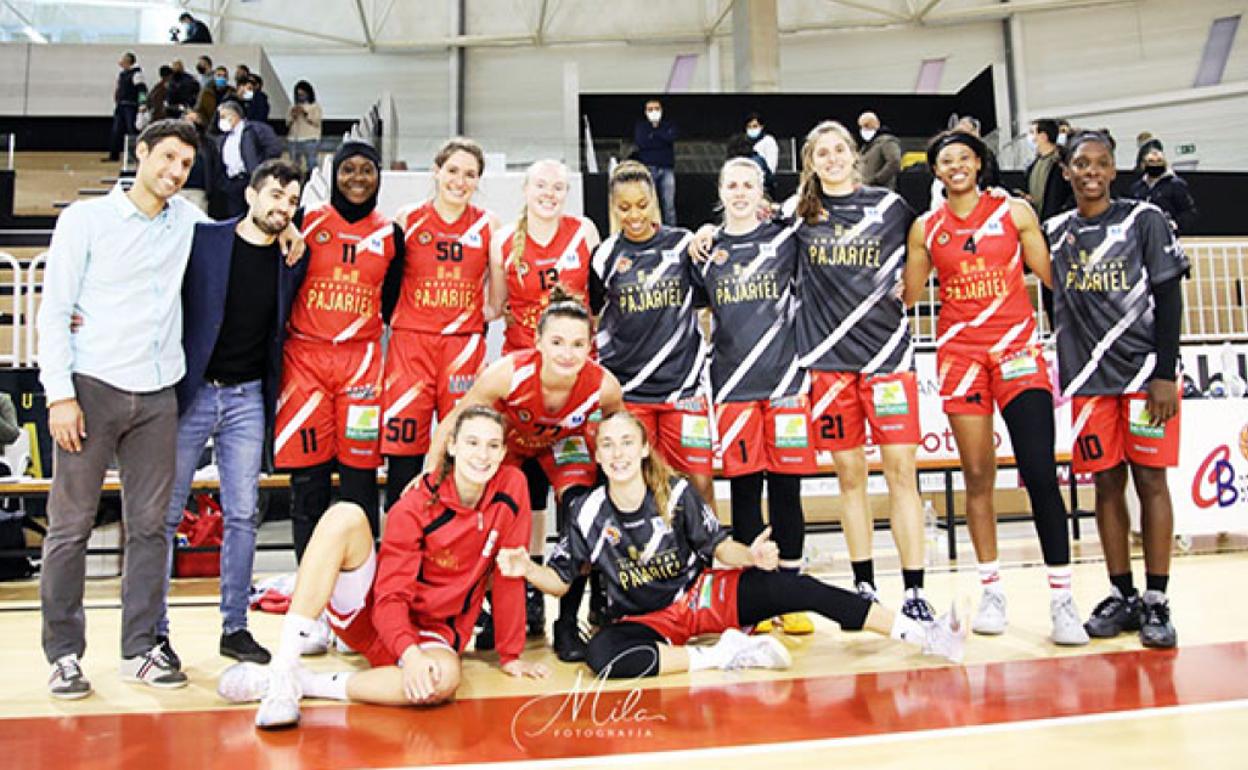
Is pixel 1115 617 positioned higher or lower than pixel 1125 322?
lower

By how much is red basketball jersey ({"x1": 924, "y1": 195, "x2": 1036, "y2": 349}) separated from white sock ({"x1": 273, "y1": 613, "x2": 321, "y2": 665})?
2.47m

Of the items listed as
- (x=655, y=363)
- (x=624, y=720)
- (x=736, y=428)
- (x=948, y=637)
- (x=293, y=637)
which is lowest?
(x=624, y=720)

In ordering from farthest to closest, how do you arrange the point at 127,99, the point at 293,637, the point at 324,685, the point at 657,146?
the point at 127,99, the point at 657,146, the point at 324,685, the point at 293,637

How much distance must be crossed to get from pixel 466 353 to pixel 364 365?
1.26 ft

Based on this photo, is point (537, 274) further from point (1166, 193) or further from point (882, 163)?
point (882, 163)

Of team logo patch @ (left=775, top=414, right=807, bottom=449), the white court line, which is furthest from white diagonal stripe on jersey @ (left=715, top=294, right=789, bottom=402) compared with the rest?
the white court line

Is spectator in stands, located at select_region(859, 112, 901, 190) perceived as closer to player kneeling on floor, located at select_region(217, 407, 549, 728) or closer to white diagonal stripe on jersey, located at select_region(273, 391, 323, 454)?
white diagonal stripe on jersey, located at select_region(273, 391, 323, 454)

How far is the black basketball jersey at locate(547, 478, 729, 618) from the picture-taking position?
3.00 m

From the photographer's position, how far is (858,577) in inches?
134

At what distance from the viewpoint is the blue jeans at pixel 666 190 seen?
1101cm

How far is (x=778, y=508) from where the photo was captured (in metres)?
3.41

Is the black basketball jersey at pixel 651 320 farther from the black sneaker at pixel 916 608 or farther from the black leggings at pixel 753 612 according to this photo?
the black sneaker at pixel 916 608

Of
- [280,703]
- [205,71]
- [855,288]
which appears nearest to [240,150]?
[205,71]

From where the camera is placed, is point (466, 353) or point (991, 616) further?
point (466, 353)
